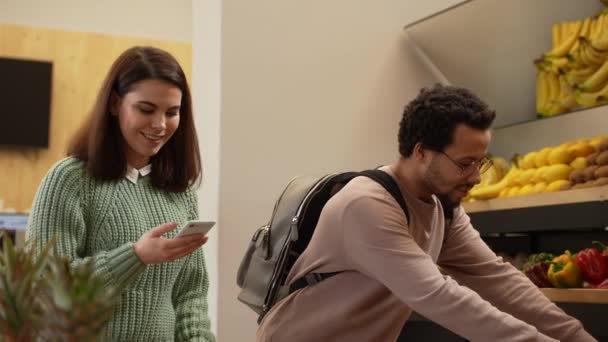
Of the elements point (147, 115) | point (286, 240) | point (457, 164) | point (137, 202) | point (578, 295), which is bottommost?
point (578, 295)

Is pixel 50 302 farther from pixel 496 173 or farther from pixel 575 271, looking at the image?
pixel 496 173

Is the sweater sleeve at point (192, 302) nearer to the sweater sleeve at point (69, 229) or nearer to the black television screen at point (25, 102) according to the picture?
the sweater sleeve at point (69, 229)

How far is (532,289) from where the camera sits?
2.46 meters

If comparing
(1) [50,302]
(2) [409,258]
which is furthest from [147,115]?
(1) [50,302]

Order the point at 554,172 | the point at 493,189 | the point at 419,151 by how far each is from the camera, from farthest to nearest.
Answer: the point at 493,189, the point at 554,172, the point at 419,151

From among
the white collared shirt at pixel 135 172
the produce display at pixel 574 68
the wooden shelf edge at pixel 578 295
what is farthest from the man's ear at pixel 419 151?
the produce display at pixel 574 68

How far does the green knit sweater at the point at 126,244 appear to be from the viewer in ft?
6.83

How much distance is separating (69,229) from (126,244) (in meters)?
0.15

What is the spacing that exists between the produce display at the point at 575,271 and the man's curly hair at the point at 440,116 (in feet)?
3.35

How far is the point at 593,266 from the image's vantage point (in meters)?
3.07

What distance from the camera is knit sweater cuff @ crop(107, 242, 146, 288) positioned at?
6.72 feet

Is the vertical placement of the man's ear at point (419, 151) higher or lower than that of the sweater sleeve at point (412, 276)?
higher

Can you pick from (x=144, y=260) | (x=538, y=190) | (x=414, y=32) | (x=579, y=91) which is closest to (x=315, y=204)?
(x=144, y=260)

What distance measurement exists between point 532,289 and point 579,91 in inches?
70.0
